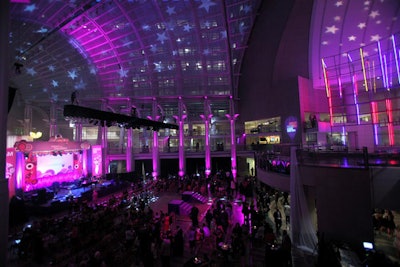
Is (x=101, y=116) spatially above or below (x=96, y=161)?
above

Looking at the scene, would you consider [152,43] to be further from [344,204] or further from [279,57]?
[344,204]

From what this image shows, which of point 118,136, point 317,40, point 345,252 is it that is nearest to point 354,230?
point 345,252

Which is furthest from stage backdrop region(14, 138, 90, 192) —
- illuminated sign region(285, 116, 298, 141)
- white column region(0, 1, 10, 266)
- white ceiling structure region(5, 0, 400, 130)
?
illuminated sign region(285, 116, 298, 141)

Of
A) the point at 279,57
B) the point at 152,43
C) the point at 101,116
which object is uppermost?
the point at 152,43

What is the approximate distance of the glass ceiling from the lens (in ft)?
74.9

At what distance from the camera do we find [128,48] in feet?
92.5

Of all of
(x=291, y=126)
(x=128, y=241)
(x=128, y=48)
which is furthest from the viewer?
(x=128, y=48)

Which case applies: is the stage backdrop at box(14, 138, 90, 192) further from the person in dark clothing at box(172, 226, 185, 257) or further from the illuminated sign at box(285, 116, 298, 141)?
the illuminated sign at box(285, 116, 298, 141)

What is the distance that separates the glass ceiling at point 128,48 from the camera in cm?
2284

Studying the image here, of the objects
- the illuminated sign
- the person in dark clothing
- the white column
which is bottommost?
the person in dark clothing

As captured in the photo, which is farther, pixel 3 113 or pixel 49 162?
pixel 49 162

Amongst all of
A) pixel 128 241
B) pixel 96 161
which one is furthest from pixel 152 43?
pixel 128 241

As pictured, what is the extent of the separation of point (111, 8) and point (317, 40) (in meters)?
20.5

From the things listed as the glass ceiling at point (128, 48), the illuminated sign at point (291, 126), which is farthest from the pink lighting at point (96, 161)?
the illuminated sign at point (291, 126)
